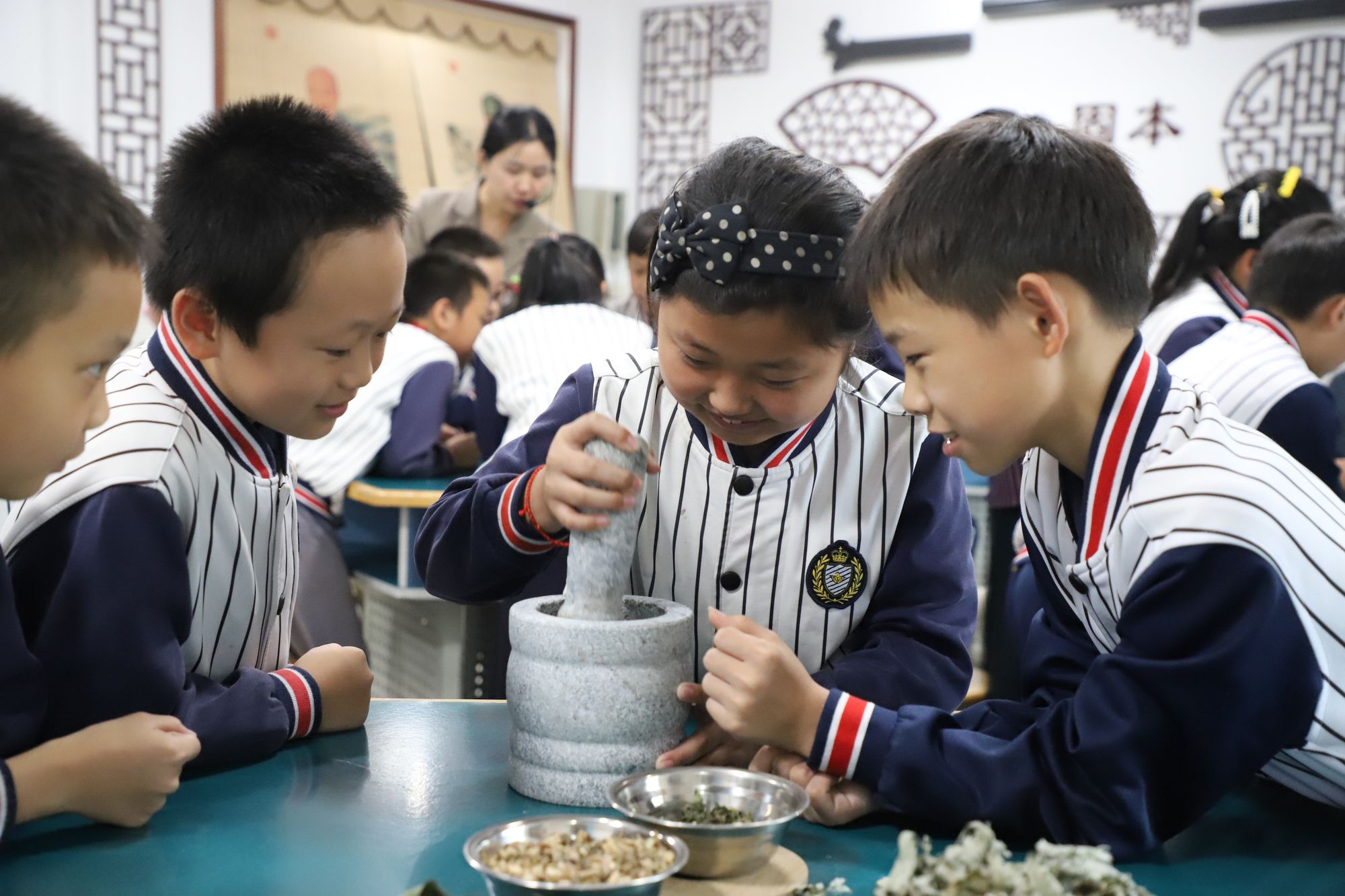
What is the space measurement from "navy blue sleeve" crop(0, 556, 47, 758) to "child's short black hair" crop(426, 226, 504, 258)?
3441mm

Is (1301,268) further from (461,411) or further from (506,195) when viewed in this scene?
(506,195)

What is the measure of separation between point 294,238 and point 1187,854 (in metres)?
1.02

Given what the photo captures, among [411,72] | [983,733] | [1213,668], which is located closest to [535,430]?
[983,733]

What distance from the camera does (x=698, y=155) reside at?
6.94m

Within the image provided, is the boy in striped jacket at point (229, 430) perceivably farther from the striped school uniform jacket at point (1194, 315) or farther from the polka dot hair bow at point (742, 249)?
the striped school uniform jacket at point (1194, 315)

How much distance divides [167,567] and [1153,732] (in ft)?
2.84

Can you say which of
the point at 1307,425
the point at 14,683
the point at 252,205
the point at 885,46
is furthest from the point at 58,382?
the point at 885,46

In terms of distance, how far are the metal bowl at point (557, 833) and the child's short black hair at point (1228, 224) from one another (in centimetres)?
309

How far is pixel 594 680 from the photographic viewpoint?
3.58ft

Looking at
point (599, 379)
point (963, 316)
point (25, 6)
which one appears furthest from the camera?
point (25, 6)

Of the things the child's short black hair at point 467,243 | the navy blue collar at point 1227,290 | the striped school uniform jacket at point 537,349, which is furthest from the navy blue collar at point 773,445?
the child's short black hair at point 467,243

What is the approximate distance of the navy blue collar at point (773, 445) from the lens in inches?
55.7

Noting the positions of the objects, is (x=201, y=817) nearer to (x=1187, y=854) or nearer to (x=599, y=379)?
(x=599, y=379)

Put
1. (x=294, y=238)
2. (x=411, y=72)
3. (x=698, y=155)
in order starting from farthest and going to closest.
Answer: (x=698, y=155)
(x=411, y=72)
(x=294, y=238)
